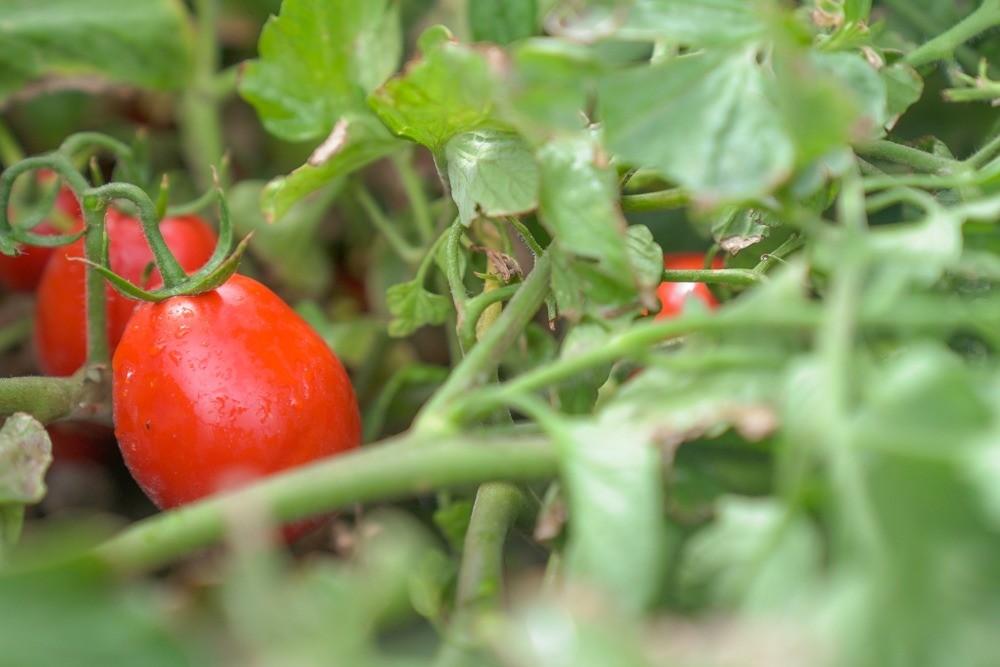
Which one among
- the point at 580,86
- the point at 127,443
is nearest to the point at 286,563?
the point at 127,443

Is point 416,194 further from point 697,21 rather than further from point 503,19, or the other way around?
point 697,21

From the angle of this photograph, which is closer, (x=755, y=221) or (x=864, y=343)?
(x=864, y=343)

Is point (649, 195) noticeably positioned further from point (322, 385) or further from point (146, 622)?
Result: point (146, 622)

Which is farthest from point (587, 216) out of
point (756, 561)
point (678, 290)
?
point (678, 290)

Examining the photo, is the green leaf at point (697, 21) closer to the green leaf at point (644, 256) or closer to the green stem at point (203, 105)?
the green leaf at point (644, 256)

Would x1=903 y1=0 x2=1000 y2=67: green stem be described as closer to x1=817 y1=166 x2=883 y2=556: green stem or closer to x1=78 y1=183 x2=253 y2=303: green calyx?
x1=817 y1=166 x2=883 y2=556: green stem

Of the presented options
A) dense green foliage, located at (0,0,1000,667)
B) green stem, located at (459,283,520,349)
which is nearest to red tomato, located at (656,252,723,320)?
dense green foliage, located at (0,0,1000,667)
